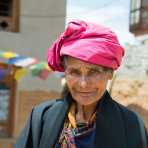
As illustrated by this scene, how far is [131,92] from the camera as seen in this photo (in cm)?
2003

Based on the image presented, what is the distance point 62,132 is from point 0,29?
36.5 feet

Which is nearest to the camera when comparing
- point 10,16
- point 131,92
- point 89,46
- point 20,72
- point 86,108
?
point 89,46

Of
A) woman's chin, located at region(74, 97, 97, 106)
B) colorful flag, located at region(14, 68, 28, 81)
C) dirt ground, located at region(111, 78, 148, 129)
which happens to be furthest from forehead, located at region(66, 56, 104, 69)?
dirt ground, located at region(111, 78, 148, 129)

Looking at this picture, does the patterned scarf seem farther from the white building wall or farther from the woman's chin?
the white building wall

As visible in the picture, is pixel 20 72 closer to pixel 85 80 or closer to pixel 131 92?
pixel 131 92

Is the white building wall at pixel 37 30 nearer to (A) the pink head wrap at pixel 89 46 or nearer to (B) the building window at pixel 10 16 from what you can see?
(B) the building window at pixel 10 16

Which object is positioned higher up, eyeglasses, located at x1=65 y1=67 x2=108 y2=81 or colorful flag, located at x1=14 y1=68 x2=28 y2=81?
eyeglasses, located at x1=65 y1=67 x2=108 y2=81

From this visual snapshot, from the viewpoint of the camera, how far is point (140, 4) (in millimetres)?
29859

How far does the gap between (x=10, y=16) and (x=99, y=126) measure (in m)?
11.5

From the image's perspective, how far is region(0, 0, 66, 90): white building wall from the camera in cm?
1430

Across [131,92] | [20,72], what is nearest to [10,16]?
[20,72]

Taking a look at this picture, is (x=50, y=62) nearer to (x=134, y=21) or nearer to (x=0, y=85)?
(x=0, y=85)

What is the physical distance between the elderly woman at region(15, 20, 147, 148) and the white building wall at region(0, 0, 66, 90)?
11.2 meters

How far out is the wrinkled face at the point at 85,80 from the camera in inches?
118
